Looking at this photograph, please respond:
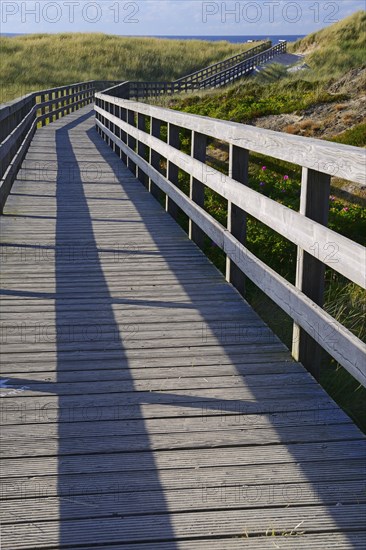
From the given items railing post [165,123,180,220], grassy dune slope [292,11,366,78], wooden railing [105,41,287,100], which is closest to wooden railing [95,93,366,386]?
railing post [165,123,180,220]

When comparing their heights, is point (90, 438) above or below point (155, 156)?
below

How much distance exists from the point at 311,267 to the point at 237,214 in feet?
5.74

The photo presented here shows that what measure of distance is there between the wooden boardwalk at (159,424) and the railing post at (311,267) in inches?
3.6

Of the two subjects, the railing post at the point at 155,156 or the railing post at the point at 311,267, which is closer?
the railing post at the point at 311,267

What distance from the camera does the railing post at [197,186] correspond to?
704 centimetres

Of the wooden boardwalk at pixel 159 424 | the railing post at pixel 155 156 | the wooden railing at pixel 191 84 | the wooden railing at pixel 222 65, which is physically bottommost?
the wooden boardwalk at pixel 159 424

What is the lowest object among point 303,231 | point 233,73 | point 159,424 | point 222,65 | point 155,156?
point 159,424

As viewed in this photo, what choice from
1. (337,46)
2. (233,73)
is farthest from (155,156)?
(337,46)

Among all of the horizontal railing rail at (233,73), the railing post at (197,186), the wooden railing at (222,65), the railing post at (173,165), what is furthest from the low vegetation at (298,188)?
the wooden railing at (222,65)

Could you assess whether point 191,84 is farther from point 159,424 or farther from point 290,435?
point 290,435

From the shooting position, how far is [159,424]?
11.6 ft

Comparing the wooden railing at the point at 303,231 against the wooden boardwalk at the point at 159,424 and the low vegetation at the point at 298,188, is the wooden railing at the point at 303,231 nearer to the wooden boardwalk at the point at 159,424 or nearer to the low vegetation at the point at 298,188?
the wooden boardwalk at the point at 159,424

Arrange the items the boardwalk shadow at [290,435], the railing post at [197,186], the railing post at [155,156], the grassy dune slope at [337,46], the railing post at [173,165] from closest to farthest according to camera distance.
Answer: the boardwalk shadow at [290,435] < the railing post at [197,186] < the railing post at [173,165] < the railing post at [155,156] < the grassy dune slope at [337,46]

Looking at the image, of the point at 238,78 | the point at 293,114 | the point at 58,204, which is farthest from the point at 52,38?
the point at 58,204
